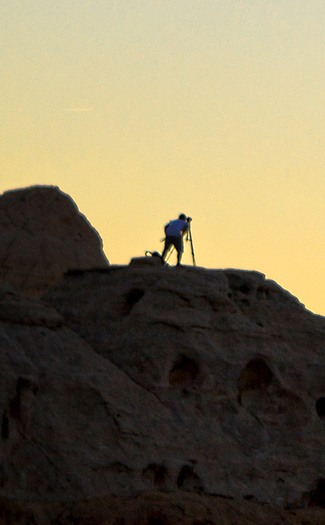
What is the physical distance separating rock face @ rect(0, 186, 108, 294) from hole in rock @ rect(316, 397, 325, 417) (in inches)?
370

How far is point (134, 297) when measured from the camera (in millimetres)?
18859

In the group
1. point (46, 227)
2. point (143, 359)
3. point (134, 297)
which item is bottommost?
point (143, 359)

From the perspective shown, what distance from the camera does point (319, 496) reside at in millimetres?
17844

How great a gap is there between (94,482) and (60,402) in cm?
154

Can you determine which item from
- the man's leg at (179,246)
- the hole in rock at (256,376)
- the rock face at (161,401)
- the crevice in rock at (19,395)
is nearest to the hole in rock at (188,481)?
the rock face at (161,401)

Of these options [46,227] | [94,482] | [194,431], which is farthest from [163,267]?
[46,227]

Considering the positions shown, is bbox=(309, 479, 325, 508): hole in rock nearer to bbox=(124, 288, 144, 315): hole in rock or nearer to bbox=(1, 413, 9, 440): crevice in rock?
bbox=(124, 288, 144, 315): hole in rock

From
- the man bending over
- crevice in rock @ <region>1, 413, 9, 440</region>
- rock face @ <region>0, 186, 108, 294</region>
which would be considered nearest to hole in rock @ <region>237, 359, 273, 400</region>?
the man bending over

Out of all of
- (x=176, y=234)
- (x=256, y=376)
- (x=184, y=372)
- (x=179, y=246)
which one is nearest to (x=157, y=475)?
(x=184, y=372)

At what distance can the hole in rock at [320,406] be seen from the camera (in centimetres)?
1922

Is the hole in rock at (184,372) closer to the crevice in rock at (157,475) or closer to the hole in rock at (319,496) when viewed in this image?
the crevice in rock at (157,475)

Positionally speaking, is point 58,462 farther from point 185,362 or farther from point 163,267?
point 163,267

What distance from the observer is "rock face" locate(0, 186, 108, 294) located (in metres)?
26.4

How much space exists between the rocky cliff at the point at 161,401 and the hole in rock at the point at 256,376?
27 mm
